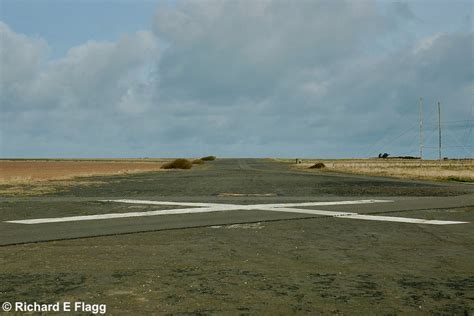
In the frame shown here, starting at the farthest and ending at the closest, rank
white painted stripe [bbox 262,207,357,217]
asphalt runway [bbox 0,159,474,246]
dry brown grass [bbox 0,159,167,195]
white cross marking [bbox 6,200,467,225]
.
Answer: dry brown grass [bbox 0,159,167,195] → white painted stripe [bbox 262,207,357,217] → white cross marking [bbox 6,200,467,225] → asphalt runway [bbox 0,159,474,246]

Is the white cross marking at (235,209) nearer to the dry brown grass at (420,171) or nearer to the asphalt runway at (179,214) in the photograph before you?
the asphalt runway at (179,214)

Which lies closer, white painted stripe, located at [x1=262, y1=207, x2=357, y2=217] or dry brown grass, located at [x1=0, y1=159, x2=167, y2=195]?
white painted stripe, located at [x1=262, y1=207, x2=357, y2=217]

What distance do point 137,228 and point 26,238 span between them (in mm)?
A: 2503

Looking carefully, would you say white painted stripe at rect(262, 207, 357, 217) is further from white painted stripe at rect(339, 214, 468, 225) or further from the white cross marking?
white painted stripe at rect(339, 214, 468, 225)

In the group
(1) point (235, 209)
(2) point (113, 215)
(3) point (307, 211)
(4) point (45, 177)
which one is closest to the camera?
(2) point (113, 215)

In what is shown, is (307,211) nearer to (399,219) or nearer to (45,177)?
(399,219)

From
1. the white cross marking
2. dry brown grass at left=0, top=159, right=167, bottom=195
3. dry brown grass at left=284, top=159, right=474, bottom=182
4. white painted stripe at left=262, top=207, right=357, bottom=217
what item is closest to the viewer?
the white cross marking

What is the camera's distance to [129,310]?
17.0ft

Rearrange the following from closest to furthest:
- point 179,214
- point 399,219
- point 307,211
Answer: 1. point 399,219
2. point 179,214
3. point 307,211

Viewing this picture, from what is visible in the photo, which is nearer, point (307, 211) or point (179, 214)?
point (179, 214)

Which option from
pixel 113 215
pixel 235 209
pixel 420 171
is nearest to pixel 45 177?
pixel 113 215

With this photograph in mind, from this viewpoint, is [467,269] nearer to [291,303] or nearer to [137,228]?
[291,303]

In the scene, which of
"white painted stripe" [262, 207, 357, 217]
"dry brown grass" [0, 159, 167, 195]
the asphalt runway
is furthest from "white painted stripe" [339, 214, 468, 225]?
"dry brown grass" [0, 159, 167, 195]

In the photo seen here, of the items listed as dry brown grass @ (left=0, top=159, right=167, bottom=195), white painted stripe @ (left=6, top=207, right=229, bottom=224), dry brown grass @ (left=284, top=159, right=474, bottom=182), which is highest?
dry brown grass @ (left=284, top=159, right=474, bottom=182)
